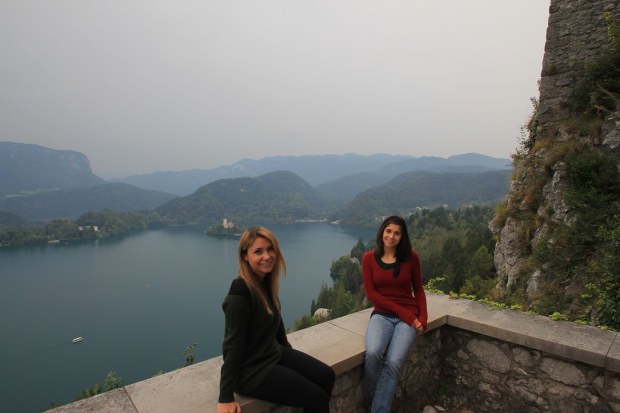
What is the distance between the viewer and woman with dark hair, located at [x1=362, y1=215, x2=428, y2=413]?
7.39 feet

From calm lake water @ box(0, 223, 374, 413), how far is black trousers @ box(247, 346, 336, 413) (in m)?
35.9

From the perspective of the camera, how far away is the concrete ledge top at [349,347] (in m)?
1.77

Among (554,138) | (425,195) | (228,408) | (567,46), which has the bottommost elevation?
(425,195)

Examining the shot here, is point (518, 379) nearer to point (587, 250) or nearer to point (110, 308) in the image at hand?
point (587, 250)

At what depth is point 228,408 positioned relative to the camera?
162 cm

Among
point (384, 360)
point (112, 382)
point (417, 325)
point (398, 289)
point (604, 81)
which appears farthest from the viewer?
point (112, 382)

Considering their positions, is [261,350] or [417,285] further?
[417,285]

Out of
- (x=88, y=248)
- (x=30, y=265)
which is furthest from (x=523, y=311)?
(x=88, y=248)

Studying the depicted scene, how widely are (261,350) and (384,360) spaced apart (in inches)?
37.0

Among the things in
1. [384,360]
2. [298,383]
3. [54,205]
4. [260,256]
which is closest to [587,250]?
[384,360]

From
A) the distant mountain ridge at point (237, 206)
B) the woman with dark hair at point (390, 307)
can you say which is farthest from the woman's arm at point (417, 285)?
the distant mountain ridge at point (237, 206)

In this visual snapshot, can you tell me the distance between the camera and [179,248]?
305ft

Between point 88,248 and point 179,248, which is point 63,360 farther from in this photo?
point 88,248

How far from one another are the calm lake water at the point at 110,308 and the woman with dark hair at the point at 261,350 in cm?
3592
